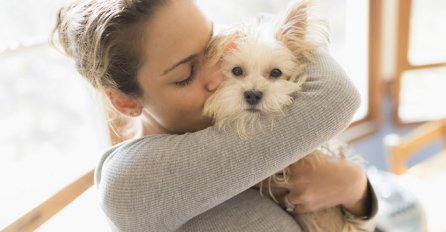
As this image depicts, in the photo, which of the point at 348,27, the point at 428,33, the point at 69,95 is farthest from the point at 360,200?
the point at 428,33

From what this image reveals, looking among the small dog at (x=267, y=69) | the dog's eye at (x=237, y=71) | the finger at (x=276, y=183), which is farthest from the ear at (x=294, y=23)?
the finger at (x=276, y=183)

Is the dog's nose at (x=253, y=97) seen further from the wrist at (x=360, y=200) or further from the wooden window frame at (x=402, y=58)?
the wooden window frame at (x=402, y=58)

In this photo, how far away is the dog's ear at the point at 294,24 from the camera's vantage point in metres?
1.02

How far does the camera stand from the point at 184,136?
867mm

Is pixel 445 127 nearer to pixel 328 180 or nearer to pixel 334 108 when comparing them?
pixel 328 180

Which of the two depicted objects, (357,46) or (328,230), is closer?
(328,230)

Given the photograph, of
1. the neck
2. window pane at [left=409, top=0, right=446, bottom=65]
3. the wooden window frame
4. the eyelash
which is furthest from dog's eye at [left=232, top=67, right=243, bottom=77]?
window pane at [left=409, top=0, right=446, bottom=65]

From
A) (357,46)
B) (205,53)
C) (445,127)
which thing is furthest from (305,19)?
(357,46)

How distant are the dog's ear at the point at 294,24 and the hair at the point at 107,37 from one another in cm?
33

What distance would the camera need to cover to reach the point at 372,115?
287 cm

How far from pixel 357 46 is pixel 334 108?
2044 millimetres

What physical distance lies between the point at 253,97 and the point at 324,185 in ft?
0.95

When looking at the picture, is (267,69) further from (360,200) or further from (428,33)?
(428,33)

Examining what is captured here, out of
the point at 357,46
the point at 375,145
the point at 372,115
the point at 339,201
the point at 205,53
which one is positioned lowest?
the point at 375,145
